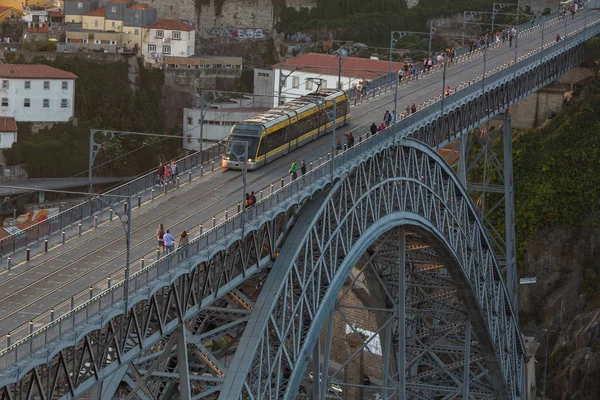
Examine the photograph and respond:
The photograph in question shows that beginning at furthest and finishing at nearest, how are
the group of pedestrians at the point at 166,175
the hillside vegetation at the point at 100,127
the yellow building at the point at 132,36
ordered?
the yellow building at the point at 132,36 < the hillside vegetation at the point at 100,127 < the group of pedestrians at the point at 166,175

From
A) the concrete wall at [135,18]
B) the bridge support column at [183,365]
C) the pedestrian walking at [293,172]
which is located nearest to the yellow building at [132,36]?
the concrete wall at [135,18]

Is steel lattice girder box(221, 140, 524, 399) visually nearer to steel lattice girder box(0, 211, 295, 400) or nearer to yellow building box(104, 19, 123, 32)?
steel lattice girder box(0, 211, 295, 400)

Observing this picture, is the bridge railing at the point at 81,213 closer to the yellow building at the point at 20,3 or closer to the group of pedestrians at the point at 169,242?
the group of pedestrians at the point at 169,242

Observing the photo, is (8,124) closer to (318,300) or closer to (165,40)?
(165,40)

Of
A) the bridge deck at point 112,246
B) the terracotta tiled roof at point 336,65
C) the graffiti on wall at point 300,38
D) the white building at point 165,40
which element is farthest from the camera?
the graffiti on wall at point 300,38

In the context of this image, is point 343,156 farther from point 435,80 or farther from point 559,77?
point 559,77
